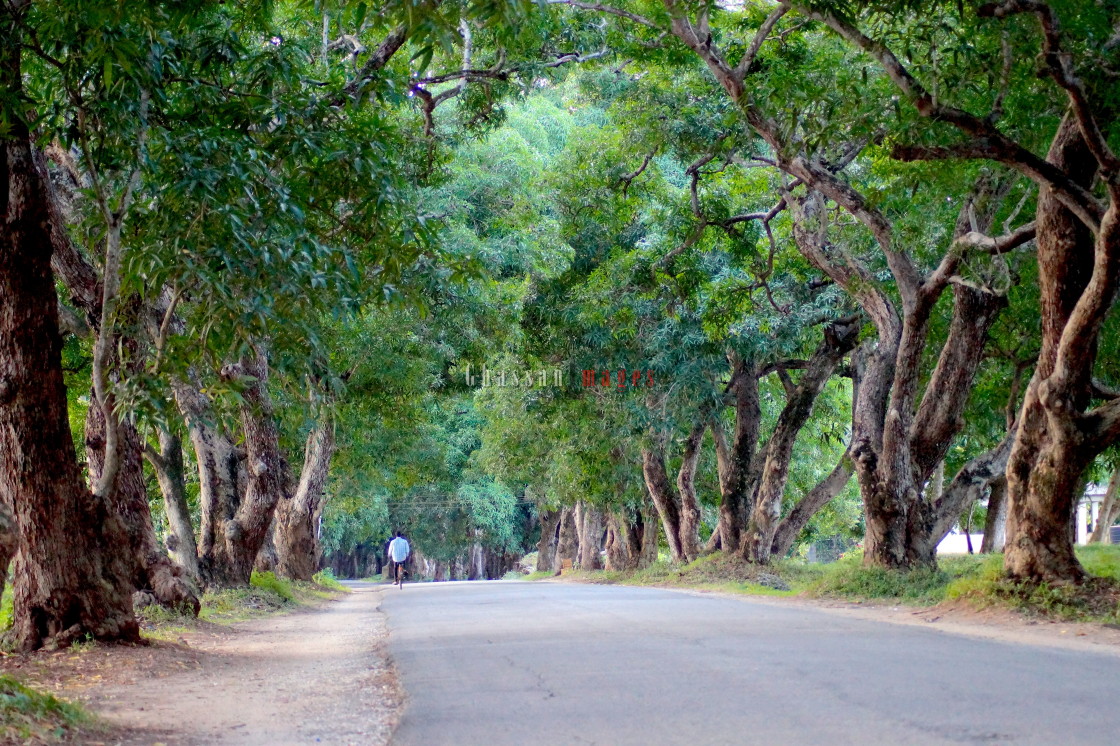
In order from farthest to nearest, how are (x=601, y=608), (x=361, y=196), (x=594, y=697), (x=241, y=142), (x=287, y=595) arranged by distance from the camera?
(x=287, y=595) → (x=601, y=608) → (x=361, y=196) → (x=241, y=142) → (x=594, y=697)

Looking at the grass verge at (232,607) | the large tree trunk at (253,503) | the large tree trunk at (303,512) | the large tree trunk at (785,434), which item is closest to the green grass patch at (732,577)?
the large tree trunk at (785,434)

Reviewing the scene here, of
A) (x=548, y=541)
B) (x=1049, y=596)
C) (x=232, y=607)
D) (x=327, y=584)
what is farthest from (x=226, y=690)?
(x=548, y=541)

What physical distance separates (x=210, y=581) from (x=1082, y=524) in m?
58.2

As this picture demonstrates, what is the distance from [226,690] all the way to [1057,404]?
9.40 meters

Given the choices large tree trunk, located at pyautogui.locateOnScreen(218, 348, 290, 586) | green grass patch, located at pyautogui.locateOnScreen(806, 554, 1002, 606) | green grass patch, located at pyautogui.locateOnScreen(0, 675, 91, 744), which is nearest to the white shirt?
large tree trunk, located at pyautogui.locateOnScreen(218, 348, 290, 586)

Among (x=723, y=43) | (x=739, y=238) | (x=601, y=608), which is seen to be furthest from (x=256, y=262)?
(x=739, y=238)

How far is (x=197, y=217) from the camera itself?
8.53 metres

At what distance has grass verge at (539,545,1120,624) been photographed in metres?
12.6

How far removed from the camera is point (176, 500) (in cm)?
1838

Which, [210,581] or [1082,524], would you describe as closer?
[210,581]

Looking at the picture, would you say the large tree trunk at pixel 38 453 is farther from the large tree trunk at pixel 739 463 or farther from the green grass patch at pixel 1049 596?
the large tree trunk at pixel 739 463

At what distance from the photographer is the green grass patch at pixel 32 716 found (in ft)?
19.3

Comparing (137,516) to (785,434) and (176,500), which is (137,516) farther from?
(785,434)

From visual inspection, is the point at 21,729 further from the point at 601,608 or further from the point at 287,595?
the point at 287,595
